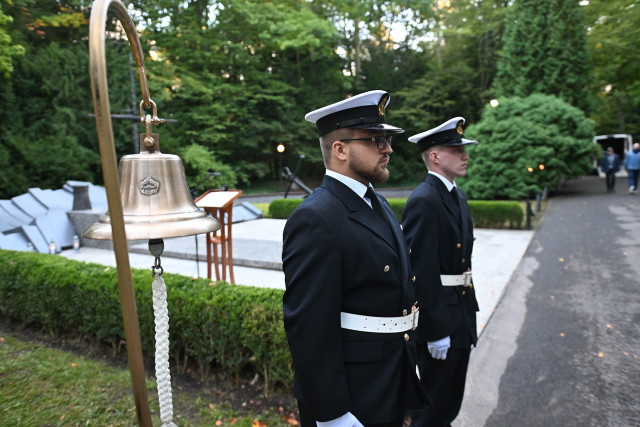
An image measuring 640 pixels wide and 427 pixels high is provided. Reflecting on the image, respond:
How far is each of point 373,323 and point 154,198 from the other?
1.13 meters

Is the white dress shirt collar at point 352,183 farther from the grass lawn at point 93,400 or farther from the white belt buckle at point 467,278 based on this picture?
the grass lawn at point 93,400

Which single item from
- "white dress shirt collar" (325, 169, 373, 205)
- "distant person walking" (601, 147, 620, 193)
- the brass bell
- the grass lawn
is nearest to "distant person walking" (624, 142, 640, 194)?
"distant person walking" (601, 147, 620, 193)

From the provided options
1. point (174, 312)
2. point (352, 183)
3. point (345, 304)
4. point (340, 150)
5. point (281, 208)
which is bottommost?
point (281, 208)

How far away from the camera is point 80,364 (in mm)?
4430

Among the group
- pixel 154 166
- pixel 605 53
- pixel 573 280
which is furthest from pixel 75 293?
pixel 605 53

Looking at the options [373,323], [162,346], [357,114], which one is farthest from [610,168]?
[162,346]

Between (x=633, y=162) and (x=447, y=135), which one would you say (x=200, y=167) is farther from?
(x=447, y=135)

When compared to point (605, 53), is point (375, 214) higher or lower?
lower

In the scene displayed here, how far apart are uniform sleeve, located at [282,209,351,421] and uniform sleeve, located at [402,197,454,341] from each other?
1.13 meters

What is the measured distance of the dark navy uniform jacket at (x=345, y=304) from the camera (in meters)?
1.68

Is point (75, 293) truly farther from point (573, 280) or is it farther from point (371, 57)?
point (371, 57)

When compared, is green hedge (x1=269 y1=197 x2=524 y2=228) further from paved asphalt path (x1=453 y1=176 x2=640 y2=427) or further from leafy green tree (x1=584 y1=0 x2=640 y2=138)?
leafy green tree (x1=584 y1=0 x2=640 y2=138)

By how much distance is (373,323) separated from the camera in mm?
1868

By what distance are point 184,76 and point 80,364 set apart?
23868 millimetres
